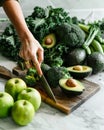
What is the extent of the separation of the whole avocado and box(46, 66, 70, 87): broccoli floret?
17 cm

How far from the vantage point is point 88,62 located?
1.40m

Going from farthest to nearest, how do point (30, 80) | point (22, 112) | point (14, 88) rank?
point (30, 80), point (14, 88), point (22, 112)

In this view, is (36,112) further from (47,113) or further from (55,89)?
(55,89)

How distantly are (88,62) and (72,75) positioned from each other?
0.12 m

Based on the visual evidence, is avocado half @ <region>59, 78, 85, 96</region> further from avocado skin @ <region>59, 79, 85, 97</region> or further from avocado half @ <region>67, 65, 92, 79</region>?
avocado half @ <region>67, 65, 92, 79</region>

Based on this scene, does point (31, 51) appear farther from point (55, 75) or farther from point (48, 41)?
point (48, 41)

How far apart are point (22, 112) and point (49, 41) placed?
19.3 inches

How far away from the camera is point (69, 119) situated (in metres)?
1.11

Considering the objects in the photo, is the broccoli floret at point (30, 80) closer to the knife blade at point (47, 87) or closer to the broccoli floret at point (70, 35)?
the knife blade at point (47, 87)

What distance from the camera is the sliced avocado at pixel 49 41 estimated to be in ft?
4.75

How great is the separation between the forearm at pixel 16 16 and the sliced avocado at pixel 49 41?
30cm

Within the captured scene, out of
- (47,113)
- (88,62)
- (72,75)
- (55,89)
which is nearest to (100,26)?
(88,62)

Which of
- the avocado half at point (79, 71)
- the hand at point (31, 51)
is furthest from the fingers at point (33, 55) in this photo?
the avocado half at point (79, 71)

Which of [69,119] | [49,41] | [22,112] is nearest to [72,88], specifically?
[69,119]
